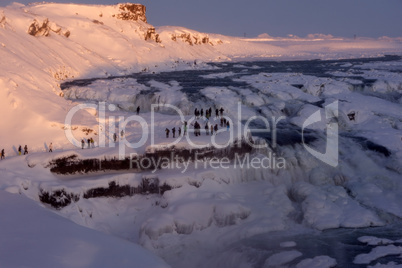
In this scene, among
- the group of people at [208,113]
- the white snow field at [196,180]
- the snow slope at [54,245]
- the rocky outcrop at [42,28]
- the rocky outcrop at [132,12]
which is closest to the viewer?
the snow slope at [54,245]

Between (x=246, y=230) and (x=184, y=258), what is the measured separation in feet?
8.18

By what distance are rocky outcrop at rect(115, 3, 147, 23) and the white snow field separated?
160 feet

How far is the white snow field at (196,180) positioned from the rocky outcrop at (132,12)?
4886cm

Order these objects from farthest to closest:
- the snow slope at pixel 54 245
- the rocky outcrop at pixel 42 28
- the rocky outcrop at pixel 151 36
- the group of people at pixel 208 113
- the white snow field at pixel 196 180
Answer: the rocky outcrop at pixel 151 36 < the rocky outcrop at pixel 42 28 < the group of people at pixel 208 113 < the white snow field at pixel 196 180 < the snow slope at pixel 54 245

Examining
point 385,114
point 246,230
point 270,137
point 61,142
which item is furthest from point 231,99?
point 246,230

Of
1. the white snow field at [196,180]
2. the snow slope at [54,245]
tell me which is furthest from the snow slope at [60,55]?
the snow slope at [54,245]

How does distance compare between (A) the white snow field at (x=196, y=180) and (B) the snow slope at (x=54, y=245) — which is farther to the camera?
(A) the white snow field at (x=196, y=180)

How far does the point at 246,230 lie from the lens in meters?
15.1

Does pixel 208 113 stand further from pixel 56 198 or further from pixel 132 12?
pixel 132 12

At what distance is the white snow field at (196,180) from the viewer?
12.3 meters

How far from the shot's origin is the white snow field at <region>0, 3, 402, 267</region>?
1230 centimetres

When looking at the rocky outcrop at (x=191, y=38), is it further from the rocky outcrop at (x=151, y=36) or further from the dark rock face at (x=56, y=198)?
the dark rock face at (x=56, y=198)

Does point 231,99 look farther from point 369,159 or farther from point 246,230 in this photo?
point 246,230

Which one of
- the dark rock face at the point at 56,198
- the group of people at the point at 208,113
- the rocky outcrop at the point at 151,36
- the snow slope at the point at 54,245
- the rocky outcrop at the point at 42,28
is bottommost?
the dark rock face at the point at 56,198
